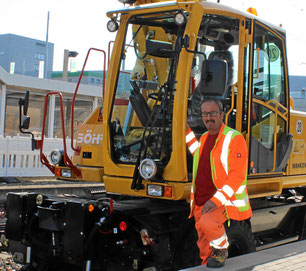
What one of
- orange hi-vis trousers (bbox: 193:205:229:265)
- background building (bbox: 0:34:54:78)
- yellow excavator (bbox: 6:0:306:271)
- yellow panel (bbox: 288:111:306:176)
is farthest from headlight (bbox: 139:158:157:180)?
background building (bbox: 0:34:54:78)

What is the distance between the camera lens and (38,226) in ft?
17.3

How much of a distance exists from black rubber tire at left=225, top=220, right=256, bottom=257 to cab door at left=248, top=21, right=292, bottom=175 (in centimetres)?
64

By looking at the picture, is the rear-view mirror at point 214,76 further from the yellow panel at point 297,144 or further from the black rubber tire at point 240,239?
the yellow panel at point 297,144

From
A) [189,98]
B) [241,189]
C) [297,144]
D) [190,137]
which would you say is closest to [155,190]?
[190,137]

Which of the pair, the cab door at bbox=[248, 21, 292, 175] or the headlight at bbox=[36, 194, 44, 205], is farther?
the cab door at bbox=[248, 21, 292, 175]

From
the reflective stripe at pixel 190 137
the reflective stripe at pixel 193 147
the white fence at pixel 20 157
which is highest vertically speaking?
the reflective stripe at pixel 190 137

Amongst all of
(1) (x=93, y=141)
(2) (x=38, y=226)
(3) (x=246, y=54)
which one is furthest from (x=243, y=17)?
(2) (x=38, y=226)

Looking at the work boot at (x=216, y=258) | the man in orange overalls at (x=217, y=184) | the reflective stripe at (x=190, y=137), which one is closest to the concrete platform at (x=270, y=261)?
the work boot at (x=216, y=258)

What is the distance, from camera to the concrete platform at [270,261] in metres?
4.53

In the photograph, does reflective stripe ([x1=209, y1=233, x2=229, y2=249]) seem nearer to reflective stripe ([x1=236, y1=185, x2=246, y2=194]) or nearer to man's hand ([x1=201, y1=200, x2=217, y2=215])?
man's hand ([x1=201, y1=200, x2=217, y2=215])

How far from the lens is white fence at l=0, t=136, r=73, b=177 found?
14578 mm

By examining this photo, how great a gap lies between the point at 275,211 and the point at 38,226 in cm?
330

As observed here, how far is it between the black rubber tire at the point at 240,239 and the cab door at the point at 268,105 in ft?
2.10

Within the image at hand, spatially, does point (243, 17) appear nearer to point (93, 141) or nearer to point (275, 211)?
point (93, 141)
